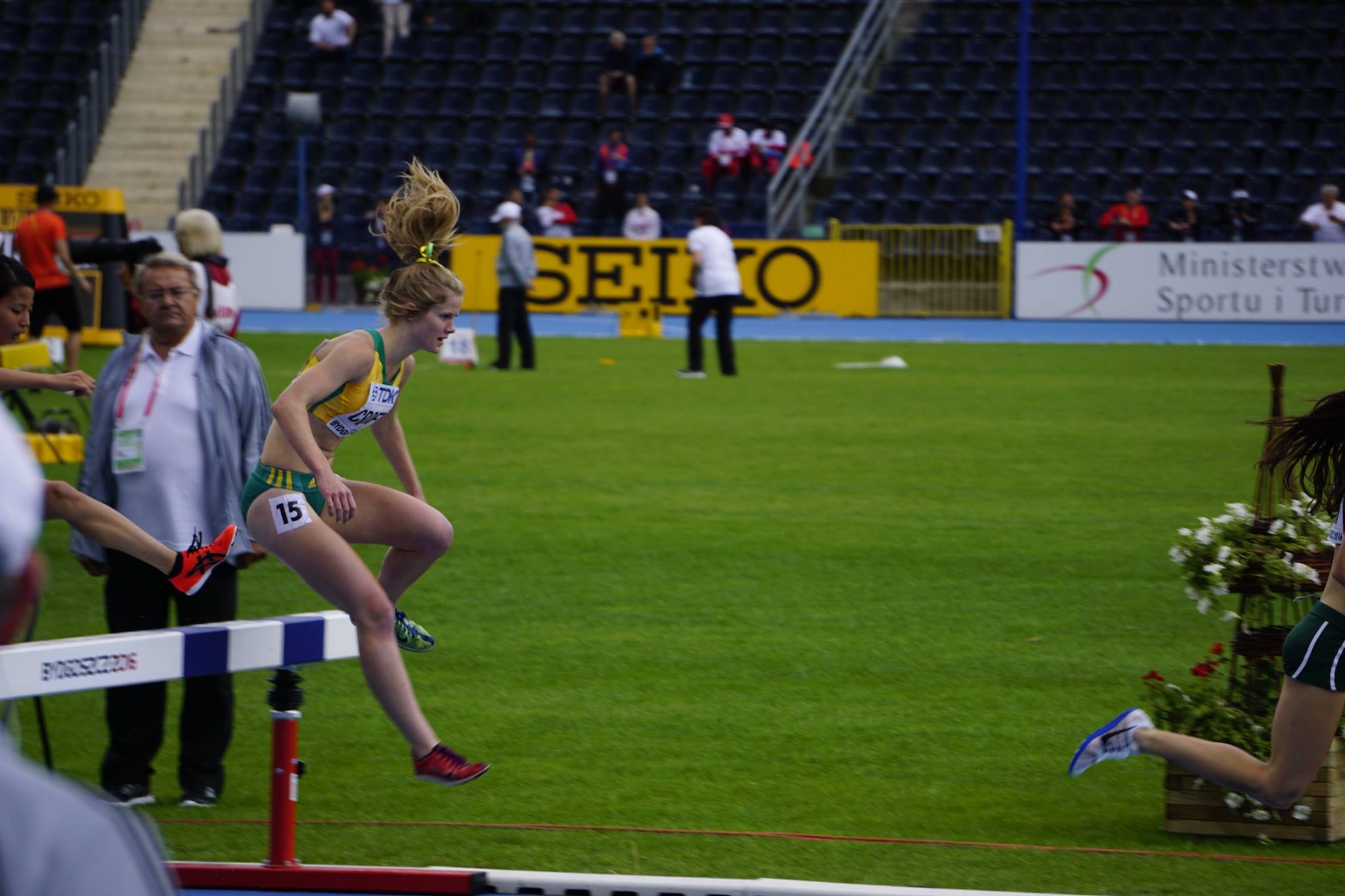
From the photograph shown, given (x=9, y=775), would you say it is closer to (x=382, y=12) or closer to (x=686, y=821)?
(x=686, y=821)

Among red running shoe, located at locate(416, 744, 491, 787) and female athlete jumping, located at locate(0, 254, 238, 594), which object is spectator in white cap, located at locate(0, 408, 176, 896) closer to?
red running shoe, located at locate(416, 744, 491, 787)

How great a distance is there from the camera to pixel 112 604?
5.67 metres

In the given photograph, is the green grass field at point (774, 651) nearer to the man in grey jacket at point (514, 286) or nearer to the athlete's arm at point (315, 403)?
the athlete's arm at point (315, 403)

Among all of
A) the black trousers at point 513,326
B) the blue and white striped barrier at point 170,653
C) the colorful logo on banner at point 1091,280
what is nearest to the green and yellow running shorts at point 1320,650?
the blue and white striped barrier at point 170,653

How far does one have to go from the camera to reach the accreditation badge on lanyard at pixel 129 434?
5543 millimetres

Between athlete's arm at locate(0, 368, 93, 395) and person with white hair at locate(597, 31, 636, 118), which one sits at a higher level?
person with white hair at locate(597, 31, 636, 118)

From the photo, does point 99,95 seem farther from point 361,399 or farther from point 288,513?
point 288,513

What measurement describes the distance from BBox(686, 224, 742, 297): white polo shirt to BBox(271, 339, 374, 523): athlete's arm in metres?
14.5

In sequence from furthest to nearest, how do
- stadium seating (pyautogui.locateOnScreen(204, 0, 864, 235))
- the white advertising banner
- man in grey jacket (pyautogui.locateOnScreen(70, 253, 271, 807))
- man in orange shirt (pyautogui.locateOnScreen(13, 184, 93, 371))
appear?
stadium seating (pyautogui.locateOnScreen(204, 0, 864, 235)) < the white advertising banner < man in orange shirt (pyautogui.locateOnScreen(13, 184, 93, 371)) < man in grey jacket (pyautogui.locateOnScreen(70, 253, 271, 807))

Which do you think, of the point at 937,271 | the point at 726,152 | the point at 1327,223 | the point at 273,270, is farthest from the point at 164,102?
the point at 1327,223

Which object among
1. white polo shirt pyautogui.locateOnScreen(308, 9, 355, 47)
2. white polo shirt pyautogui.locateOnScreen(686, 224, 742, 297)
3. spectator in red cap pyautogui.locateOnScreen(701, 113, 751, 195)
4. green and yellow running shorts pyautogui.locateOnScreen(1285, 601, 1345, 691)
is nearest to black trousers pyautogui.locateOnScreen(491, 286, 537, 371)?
white polo shirt pyautogui.locateOnScreen(686, 224, 742, 297)

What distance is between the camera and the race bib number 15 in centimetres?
493

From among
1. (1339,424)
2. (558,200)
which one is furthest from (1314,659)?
(558,200)

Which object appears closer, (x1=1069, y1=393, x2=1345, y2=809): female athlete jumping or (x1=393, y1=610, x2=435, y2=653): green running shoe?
(x1=1069, y1=393, x2=1345, y2=809): female athlete jumping
